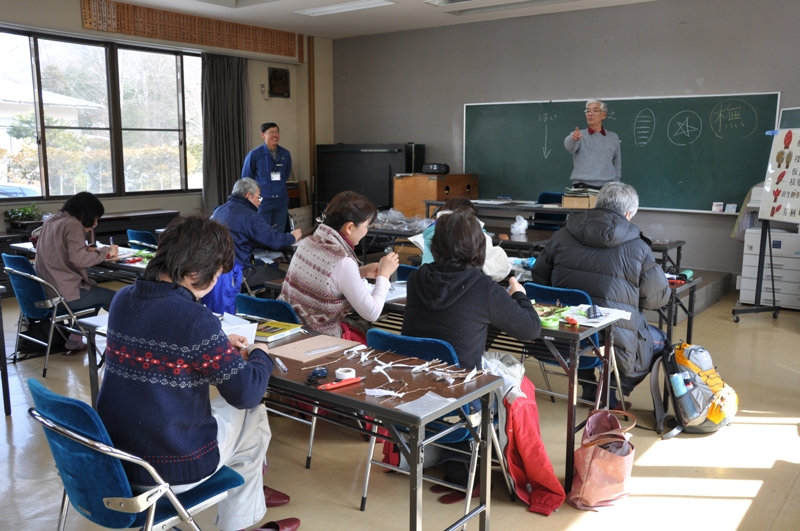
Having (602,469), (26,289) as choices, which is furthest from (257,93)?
(602,469)

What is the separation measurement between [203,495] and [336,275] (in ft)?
4.35

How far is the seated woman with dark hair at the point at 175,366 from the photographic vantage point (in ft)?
5.74

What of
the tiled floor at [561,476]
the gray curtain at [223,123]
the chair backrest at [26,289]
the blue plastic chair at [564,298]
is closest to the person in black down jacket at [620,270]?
the blue plastic chair at [564,298]

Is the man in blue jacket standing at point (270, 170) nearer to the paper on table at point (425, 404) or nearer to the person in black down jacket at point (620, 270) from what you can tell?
the person in black down jacket at point (620, 270)

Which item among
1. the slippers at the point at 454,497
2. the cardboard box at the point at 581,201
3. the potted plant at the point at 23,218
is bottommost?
the slippers at the point at 454,497

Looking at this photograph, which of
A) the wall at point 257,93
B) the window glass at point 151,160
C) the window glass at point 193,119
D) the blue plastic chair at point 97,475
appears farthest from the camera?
the window glass at point 193,119

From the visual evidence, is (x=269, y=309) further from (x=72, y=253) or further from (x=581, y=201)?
(x=581, y=201)

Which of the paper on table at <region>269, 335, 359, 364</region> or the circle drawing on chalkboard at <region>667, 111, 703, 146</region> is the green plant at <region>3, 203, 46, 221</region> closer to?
the paper on table at <region>269, 335, 359, 364</region>

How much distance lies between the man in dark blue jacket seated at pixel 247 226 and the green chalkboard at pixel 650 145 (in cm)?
391

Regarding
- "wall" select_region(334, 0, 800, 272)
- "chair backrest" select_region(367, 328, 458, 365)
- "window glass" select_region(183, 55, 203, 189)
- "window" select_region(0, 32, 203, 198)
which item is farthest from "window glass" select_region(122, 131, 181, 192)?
"chair backrest" select_region(367, 328, 458, 365)

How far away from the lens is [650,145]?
23.4ft

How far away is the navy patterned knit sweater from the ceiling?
6101 millimetres

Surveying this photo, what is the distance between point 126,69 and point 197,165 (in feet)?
4.71

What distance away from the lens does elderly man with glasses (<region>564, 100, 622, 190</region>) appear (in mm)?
6512
